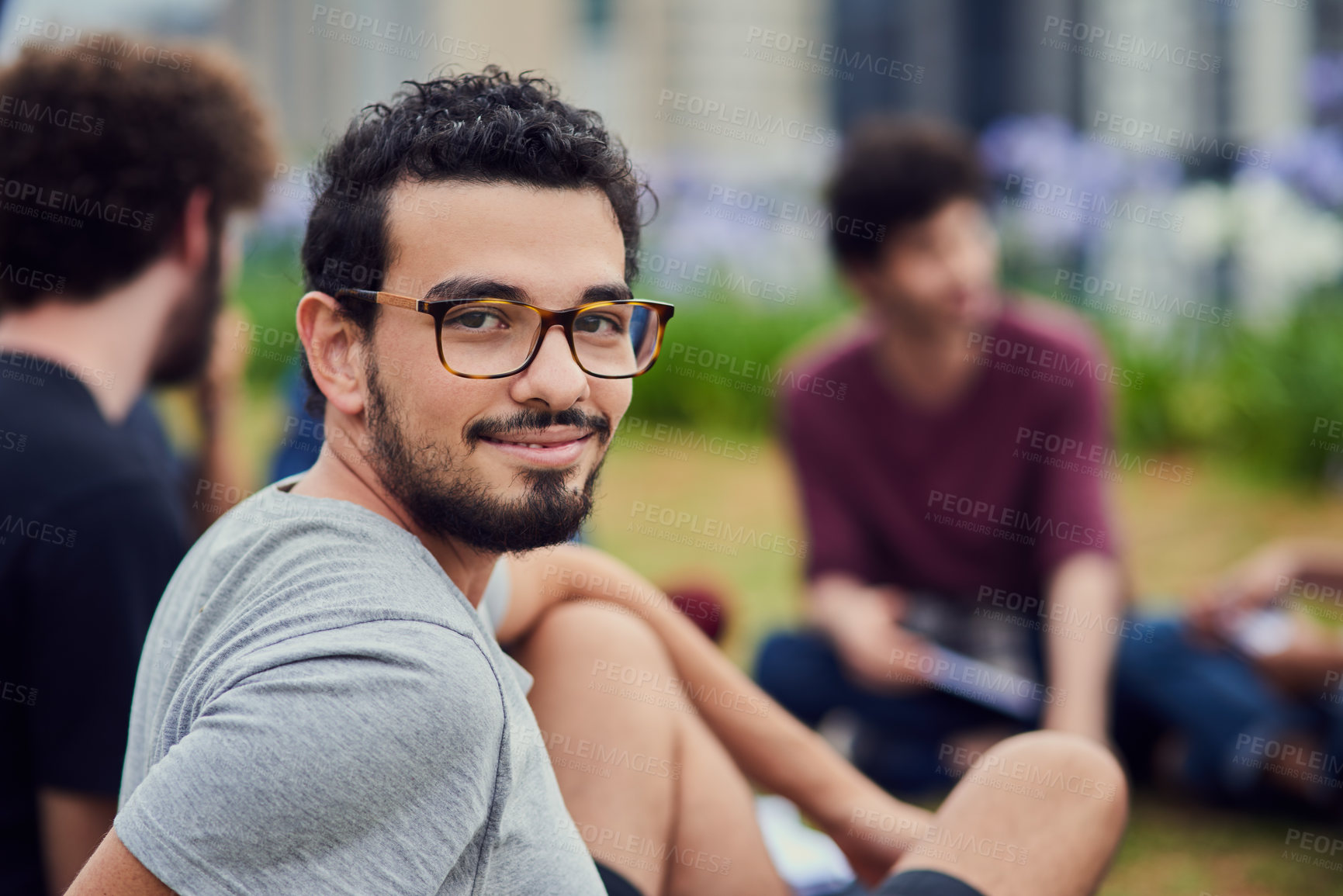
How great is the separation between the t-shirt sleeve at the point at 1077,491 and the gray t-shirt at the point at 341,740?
2.18 meters

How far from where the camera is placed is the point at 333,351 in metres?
1.38

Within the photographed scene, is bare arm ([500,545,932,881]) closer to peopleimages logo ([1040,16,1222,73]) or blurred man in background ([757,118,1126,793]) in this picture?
blurred man in background ([757,118,1126,793])

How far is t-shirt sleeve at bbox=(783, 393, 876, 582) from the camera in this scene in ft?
11.1

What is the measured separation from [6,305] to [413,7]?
1988 cm

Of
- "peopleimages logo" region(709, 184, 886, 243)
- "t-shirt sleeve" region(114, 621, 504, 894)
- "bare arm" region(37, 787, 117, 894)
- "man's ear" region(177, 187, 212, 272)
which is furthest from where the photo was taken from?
"peopleimages logo" region(709, 184, 886, 243)

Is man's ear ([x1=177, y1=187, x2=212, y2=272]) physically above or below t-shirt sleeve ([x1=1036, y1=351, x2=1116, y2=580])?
above

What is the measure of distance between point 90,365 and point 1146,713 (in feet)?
8.76

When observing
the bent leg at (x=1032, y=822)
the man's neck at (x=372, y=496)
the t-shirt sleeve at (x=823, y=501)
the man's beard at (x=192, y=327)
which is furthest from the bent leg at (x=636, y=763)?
the t-shirt sleeve at (x=823, y=501)

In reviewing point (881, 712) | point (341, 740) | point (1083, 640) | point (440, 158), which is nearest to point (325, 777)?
point (341, 740)

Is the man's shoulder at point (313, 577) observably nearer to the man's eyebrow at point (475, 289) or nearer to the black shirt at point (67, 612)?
the man's eyebrow at point (475, 289)

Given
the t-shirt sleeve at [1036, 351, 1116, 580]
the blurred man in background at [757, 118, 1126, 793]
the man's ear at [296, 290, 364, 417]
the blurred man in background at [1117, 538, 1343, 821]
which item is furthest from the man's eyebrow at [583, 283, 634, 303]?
the blurred man in background at [1117, 538, 1343, 821]

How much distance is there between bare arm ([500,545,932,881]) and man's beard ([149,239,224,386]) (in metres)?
0.84

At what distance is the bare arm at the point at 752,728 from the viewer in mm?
1963

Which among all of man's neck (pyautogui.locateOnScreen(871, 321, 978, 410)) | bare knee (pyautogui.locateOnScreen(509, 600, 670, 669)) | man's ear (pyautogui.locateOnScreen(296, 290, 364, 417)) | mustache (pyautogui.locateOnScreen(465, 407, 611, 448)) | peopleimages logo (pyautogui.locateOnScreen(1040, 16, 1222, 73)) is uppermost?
peopleimages logo (pyautogui.locateOnScreen(1040, 16, 1222, 73))
